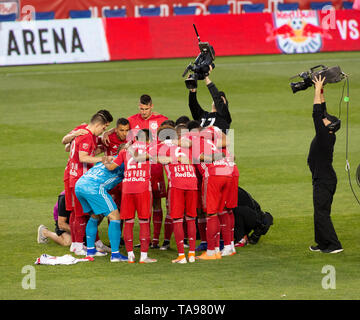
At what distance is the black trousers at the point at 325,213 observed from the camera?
11.1m

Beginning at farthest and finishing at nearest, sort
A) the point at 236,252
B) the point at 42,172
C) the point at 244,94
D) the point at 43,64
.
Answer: the point at 43,64 → the point at 244,94 → the point at 42,172 → the point at 236,252

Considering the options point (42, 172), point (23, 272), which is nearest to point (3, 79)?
point (42, 172)

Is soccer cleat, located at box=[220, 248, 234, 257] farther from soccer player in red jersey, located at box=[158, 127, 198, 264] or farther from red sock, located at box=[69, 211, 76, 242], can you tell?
red sock, located at box=[69, 211, 76, 242]

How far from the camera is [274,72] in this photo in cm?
2777

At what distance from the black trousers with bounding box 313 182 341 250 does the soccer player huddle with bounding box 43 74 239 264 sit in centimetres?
114

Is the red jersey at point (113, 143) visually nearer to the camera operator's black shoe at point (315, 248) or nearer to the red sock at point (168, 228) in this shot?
the red sock at point (168, 228)

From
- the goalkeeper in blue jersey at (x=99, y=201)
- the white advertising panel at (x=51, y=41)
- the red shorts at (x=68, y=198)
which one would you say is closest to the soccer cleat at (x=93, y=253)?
the goalkeeper in blue jersey at (x=99, y=201)

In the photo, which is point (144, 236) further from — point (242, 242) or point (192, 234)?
point (242, 242)

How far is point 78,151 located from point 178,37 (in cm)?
2099

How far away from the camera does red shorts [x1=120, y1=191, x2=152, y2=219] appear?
35.6 ft

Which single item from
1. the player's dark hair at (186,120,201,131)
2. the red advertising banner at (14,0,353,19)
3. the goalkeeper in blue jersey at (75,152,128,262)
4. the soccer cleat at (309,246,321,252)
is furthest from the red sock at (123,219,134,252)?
the red advertising banner at (14,0,353,19)

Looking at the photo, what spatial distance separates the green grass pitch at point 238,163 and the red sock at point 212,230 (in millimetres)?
302

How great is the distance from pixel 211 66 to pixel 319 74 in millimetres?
1762

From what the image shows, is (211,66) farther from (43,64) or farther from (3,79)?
(43,64)
